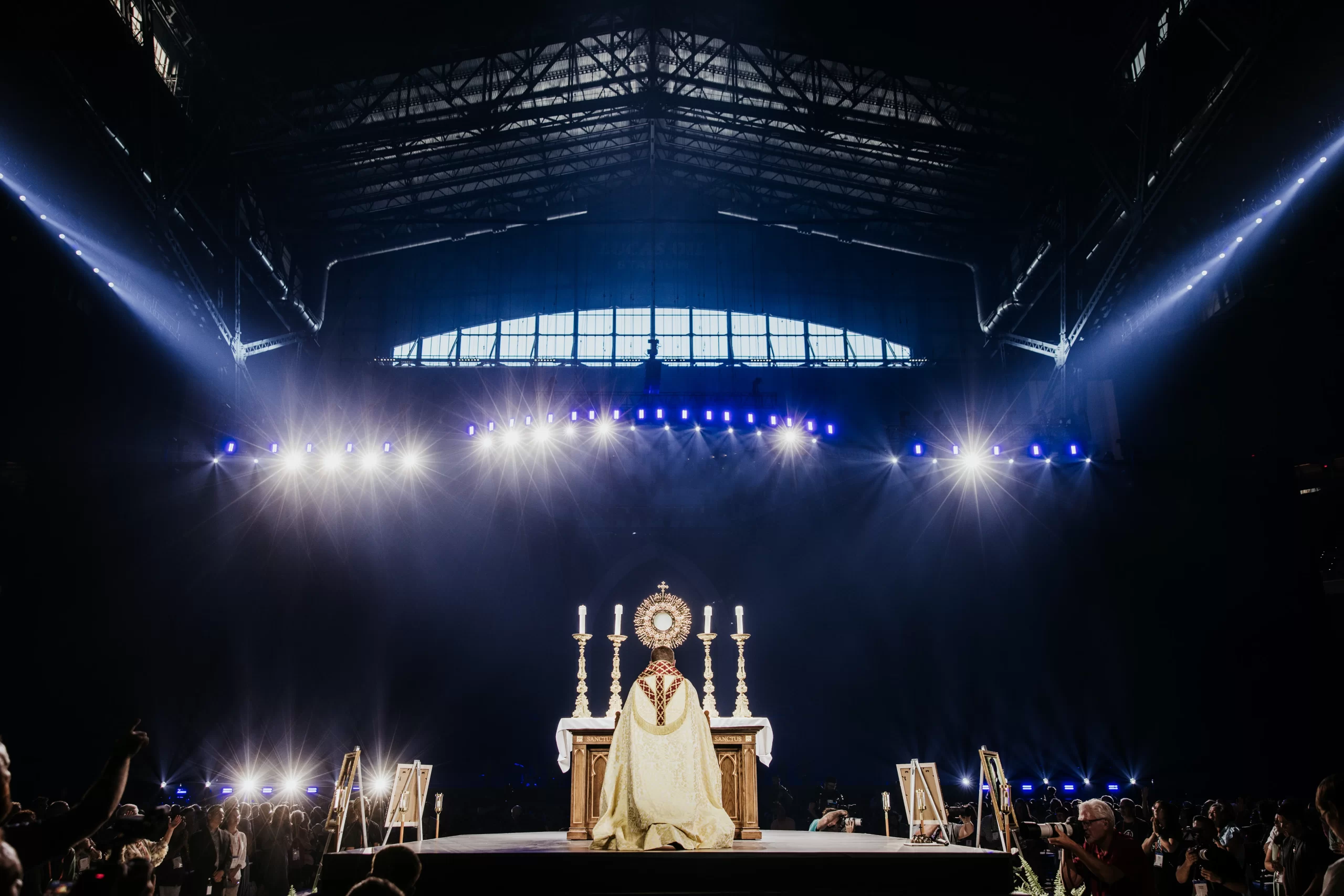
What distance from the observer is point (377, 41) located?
1314cm

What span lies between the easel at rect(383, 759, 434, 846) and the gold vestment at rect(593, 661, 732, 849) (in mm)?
2128

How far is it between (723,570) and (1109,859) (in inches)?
546

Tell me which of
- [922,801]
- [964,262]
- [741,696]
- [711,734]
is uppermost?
[964,262]

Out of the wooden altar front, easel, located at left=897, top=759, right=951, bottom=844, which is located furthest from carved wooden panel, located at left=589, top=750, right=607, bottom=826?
easel, located at left=897, top=759, right=951, bottom=844

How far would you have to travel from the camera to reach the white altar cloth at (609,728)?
779 centimetres

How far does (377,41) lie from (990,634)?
554 inches

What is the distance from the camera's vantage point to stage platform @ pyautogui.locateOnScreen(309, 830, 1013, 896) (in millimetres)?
5332

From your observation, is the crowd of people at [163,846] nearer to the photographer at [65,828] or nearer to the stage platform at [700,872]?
the photographer at [65,828]

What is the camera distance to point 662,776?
646 centimetres

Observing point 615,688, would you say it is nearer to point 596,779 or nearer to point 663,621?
point 596,779

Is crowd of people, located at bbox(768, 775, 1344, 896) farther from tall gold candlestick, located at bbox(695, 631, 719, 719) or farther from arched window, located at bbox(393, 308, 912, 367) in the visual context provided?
arched window, located at bbox(393, 308, 912, 367)

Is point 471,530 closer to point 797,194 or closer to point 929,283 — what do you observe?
point 797,194

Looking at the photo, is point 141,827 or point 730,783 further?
point 730,783

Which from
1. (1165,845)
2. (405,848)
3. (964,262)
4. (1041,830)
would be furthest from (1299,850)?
(964,262)
